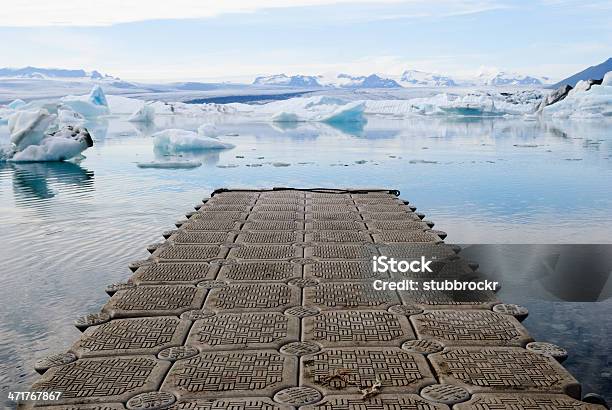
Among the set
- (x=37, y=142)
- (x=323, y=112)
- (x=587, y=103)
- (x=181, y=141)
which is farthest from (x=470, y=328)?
(x=323, y=112)

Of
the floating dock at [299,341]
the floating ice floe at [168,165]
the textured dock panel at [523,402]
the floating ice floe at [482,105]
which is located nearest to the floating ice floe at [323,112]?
the floating ice floe at [482,105]

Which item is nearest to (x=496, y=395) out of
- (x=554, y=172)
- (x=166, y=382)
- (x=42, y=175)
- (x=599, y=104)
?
(x=166, y=382)

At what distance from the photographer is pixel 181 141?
22.8 m

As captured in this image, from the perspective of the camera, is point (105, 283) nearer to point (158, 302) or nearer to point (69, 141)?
point (158, 302)

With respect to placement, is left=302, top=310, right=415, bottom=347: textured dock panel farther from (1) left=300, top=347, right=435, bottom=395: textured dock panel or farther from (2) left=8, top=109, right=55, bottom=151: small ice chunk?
(2) left=8, top=109, right=55, bottom=151: small ice chunk

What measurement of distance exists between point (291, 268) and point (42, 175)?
12461 millimetres

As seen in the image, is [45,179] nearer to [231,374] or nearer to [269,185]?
[269,185]

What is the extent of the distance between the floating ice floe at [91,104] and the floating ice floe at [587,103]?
103ft

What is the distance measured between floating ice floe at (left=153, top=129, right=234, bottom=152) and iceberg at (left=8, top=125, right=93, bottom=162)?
299 centimetres

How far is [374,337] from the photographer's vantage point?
179 inches

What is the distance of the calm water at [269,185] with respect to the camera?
5.91 m

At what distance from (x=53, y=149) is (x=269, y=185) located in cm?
841

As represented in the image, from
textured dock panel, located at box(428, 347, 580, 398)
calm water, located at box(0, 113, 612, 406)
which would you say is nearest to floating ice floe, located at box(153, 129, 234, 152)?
calm water, located at box(0, 113, 612, 406)

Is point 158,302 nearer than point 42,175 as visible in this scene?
Yes
